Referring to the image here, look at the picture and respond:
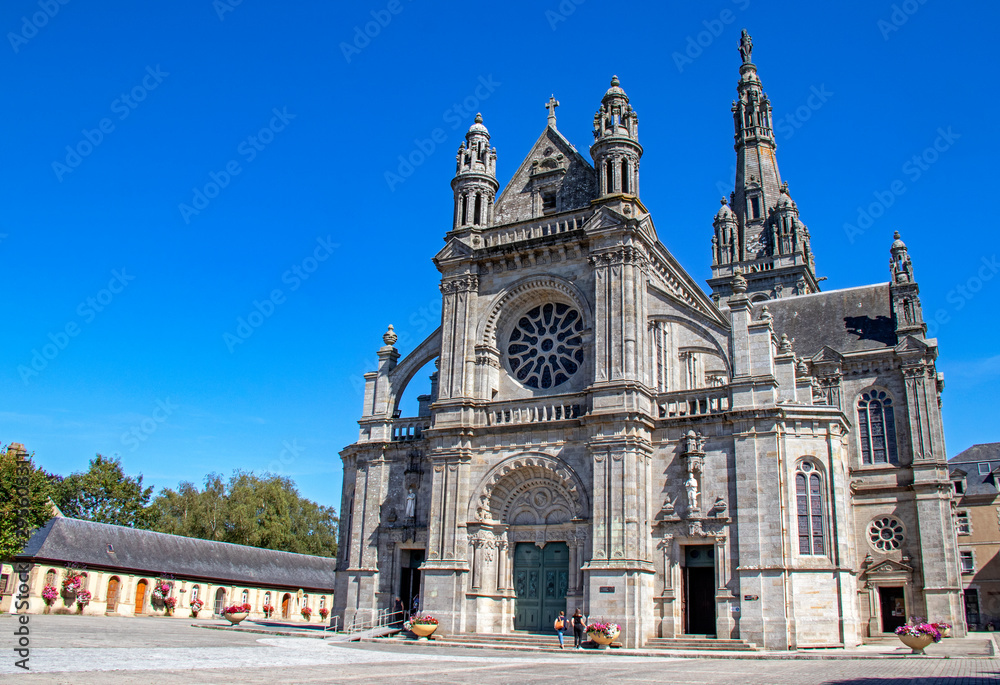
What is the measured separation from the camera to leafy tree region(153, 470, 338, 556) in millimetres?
56125

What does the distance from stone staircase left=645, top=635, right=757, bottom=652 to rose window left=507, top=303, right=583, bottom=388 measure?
964 centimetres

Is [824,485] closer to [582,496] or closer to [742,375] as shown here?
[742,375]

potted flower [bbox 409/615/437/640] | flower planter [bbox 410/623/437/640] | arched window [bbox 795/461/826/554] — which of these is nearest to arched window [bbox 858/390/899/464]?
arched window [bbox 795/461/826/554]

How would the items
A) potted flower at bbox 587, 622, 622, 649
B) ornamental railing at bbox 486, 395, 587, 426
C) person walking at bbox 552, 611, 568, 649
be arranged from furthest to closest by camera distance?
ornamental railing at bbox 486, 395, 587, 426
person walking at bbox 552, 611, 568, 649
potted flower at bbox 587, 622, 622, 649

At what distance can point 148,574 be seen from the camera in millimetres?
42406

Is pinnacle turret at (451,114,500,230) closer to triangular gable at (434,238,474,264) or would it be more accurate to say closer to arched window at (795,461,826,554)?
triangular gable at (434,238,474,264)

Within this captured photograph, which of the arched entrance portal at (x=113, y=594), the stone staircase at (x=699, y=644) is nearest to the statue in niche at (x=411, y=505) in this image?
the stone staircase at (x=699, y=644)

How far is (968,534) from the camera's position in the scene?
162 ft

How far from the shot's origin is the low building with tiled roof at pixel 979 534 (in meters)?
47.0

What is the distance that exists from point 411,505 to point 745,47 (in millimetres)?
46118

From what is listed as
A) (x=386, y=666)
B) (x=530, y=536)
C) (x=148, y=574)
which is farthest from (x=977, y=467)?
(x=148, y=574)

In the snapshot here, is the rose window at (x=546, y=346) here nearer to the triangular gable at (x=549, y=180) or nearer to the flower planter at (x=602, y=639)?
the triangular gable at (x=549, y=180)

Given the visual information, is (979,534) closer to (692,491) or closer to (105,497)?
(692,491)

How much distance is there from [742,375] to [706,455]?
284 centimetres
